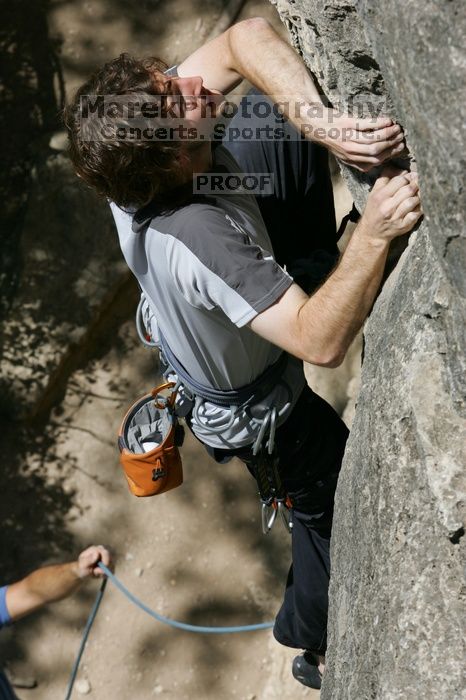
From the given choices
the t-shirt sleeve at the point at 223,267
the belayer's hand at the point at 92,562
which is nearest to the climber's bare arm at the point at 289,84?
the t-shirt sleeve at the point at 223,267

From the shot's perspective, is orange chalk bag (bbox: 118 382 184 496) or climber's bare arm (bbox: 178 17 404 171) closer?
climber's bare arm (bbox: 178 17 404 171)

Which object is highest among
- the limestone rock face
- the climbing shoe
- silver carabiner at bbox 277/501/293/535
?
the limestone rock face

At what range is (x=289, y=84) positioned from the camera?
2.18 m

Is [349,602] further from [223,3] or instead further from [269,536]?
[223,3]

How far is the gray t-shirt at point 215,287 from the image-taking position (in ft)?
6.51

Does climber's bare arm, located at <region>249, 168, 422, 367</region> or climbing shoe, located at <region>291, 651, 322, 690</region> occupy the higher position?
climber's bare arm, located at <region>249, 168, 422, 367</region>

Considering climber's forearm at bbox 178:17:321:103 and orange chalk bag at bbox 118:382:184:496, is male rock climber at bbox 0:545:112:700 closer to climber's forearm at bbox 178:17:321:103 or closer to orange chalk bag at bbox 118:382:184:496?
orange chalk bag at bbox 118:382:184:496

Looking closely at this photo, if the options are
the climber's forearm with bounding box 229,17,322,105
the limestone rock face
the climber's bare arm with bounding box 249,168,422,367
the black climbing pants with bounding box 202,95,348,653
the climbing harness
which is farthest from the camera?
the black climbing pants with bounding box 202,95,348,653

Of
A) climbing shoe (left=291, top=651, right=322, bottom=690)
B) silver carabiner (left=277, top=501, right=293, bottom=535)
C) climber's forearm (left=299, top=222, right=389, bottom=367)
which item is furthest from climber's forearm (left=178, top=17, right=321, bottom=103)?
climbing shoe (left=291, top=651, right=322, bottom=690)

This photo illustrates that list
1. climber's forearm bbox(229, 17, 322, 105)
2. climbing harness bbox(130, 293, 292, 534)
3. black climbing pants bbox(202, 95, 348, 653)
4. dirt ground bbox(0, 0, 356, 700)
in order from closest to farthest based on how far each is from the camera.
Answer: climber's forearm bbox(229, 17, 322, 105) → climbing harness bbox(130, 293, 292, 534) → black climbing pants bbox(202, 95, 348, 653) → dirt ground bbox(0, 0, 356, 700)

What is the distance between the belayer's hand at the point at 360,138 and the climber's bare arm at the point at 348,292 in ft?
0.17

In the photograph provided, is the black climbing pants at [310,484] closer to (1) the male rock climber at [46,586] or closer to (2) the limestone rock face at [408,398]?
(2) the limestone rock face at [408,398]

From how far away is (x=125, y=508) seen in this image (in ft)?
14.6

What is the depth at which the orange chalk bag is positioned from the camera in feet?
8.71
